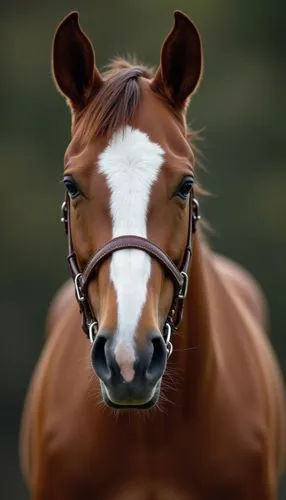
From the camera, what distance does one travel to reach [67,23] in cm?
469

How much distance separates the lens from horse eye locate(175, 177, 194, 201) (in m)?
4.39

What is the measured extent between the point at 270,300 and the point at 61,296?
10.6 m

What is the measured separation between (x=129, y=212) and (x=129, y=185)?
0.10m

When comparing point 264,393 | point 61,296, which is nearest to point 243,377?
point 264,393

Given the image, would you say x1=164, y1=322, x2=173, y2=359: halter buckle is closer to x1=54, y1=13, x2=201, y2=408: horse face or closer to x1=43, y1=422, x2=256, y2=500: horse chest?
x1=54, y1=13, x2=201, y2=408: horse face

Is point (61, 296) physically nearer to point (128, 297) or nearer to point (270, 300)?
point (128, 297)

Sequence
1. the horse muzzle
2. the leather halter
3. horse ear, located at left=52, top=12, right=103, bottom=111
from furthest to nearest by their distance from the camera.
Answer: horse ear, located at left=52, top=12, right=103, bottom=111
the leather halter
the horse muzzle

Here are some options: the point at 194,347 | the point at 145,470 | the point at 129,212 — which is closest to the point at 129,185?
the point at 129,212

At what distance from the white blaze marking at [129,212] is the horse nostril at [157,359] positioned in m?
0.09

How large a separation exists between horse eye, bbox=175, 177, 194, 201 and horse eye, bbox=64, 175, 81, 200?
36 centimetres

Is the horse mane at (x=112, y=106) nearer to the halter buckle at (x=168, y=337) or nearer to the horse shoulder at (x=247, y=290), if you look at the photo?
the halter buckle at (x=168, y=337)

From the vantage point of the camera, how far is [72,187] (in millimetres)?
4441

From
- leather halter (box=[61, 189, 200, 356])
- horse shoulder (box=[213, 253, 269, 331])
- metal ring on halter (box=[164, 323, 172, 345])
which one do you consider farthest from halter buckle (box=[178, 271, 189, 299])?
horse shoulder (box=[213, 253, 269, 331])

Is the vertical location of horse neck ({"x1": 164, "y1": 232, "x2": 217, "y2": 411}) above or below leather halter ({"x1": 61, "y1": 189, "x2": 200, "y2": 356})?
below
